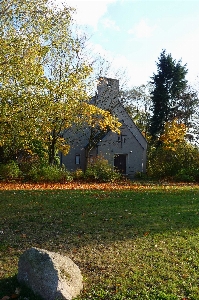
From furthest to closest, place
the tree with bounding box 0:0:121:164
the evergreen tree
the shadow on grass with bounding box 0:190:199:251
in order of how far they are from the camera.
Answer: the evergreen tree
the tree with bounding box 0:0:121:164
the shadow on grass with bounding box 0:190:199:251

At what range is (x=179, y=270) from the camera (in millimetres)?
6070

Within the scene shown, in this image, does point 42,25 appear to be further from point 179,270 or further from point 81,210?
point 179,270

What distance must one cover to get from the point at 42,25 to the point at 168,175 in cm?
1842

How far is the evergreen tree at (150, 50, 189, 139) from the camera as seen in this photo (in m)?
40.7

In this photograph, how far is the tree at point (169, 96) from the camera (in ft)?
133

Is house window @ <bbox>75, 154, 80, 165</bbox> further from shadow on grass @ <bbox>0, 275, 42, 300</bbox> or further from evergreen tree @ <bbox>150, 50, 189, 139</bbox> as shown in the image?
shadow on grass @ <bbox>0, 275, 42, 300</bbox>

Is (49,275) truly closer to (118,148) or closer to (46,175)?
(46,175)

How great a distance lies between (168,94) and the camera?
4081 cm

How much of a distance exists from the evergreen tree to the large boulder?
3639 cm

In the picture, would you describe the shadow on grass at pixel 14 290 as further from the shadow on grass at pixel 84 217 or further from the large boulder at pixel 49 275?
the shadow on grass at pixel 84 217

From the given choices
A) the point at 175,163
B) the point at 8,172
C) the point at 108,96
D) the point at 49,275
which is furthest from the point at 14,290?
the point at 108,96

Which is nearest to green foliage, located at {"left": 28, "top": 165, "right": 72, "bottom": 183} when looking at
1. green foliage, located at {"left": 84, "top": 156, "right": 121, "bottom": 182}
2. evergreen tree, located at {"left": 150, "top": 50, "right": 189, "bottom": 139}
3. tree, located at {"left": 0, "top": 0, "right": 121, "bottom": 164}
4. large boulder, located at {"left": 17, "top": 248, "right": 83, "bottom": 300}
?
green foliage, located at {"left": 84, "top": 156, "right": 121, "bottom": 182}

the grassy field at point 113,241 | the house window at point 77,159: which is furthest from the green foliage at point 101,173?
the house window at point 77,159

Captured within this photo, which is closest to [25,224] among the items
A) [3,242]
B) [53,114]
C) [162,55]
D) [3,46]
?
[3,242]
